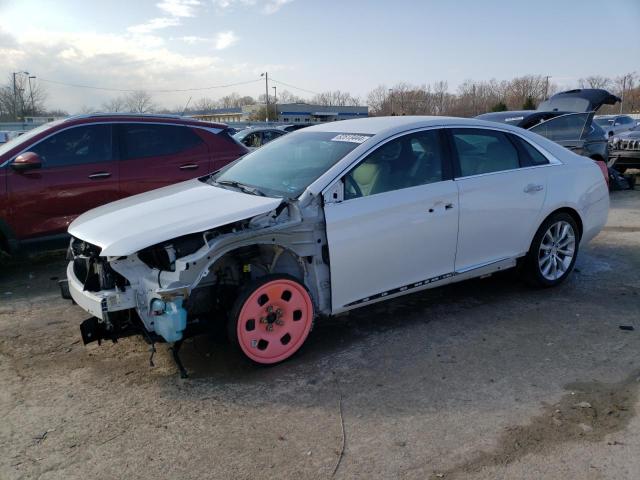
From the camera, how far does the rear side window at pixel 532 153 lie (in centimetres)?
496

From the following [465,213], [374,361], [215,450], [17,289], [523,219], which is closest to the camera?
[215,450]

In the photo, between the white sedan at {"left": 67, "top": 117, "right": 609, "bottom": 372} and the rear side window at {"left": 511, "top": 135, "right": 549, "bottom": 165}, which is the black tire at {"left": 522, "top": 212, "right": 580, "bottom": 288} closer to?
the white sedan at {"left": 67, "top": 117, "right": 609, "bottom": 372}

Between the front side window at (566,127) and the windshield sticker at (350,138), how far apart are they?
285 inches

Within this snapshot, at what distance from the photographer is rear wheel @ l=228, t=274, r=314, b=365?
3.56 meters

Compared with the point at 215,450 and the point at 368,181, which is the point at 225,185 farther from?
the point at 215,450

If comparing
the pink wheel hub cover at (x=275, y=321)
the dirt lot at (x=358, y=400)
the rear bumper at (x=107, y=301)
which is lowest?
the dirt lot at (x=358, y=400)

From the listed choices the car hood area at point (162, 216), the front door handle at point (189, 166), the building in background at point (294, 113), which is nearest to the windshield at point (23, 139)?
the front door handle at point (189, 166)

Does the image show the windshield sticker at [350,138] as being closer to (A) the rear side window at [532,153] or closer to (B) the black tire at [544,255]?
(A) the rear side window at [532,153]

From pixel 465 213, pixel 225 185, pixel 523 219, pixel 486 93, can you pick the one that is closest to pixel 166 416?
pixel 225 185

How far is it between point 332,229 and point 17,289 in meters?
3.92

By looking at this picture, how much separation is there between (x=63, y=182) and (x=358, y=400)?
4.43 metres

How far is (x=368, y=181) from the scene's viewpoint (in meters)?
3.99

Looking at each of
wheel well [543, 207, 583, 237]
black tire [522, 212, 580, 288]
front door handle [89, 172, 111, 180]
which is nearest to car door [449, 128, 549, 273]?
black tire [522, 212, 580, 288]

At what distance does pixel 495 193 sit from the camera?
459cm
